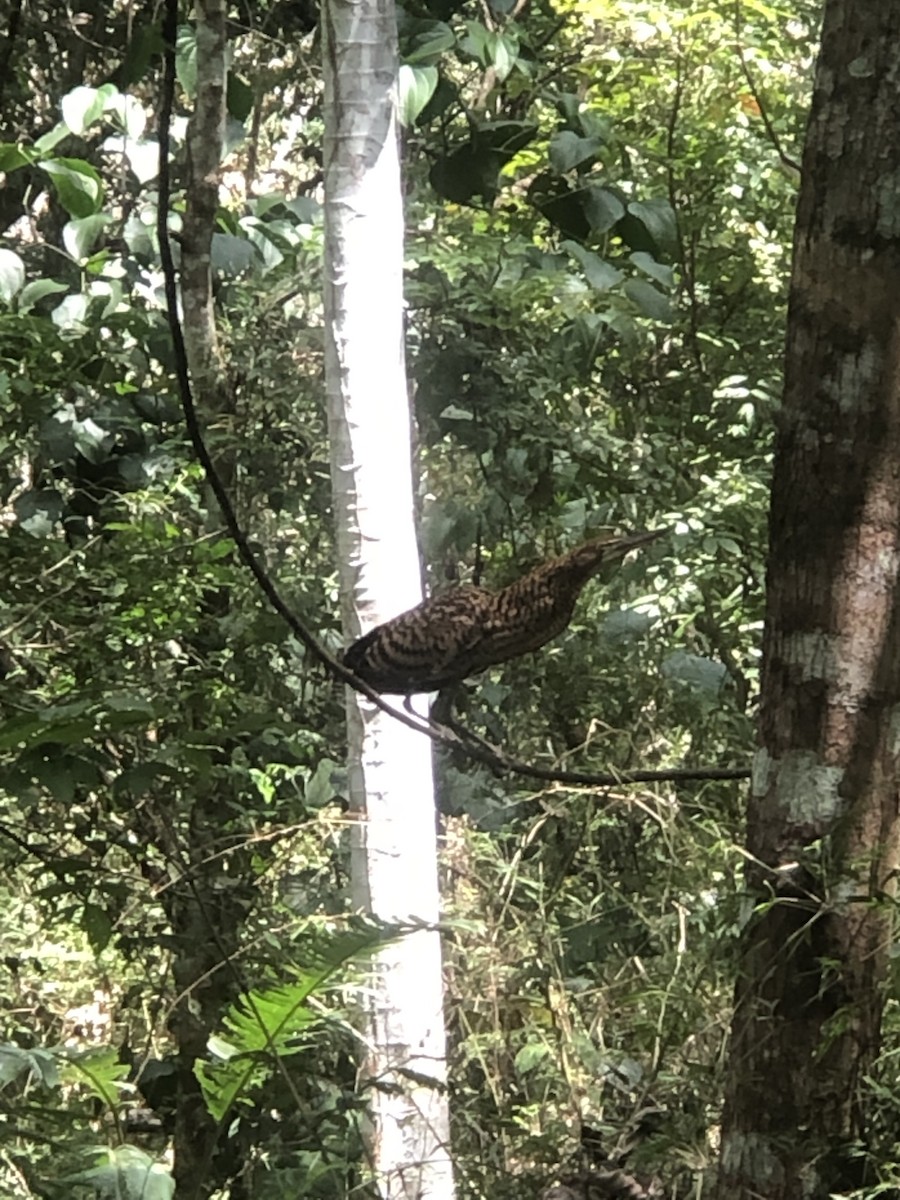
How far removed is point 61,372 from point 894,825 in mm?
1422

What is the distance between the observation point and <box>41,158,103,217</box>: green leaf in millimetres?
1831

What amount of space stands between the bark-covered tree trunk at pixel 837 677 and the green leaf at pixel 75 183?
3.80 feet

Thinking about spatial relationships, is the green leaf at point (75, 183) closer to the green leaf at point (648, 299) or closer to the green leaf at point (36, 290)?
the green leaf at point (36, 290)

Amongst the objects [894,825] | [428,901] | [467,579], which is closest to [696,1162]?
[894,825]

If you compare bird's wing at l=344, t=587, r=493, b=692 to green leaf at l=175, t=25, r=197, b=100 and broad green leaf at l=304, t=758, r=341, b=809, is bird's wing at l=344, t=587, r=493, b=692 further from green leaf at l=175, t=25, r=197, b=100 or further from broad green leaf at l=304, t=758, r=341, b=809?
green leaf at l=175, t=25, r=197, b=100

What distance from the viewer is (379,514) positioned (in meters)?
1.76

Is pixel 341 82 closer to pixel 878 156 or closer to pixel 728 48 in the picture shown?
pixel 728 48

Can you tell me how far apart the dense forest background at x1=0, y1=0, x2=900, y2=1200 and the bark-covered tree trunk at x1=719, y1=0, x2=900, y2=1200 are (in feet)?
1.73

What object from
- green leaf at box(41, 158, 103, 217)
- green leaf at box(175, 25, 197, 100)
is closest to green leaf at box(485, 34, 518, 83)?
green leaf at box(175, 25, 197, 100)

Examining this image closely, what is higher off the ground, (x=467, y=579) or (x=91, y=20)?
(x=91, y=20)

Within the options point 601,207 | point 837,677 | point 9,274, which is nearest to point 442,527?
point 601,207

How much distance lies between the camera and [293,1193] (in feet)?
4.82

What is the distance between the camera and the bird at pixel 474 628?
4.59ft

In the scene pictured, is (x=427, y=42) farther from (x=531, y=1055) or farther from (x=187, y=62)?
(x=531, y=1055)
